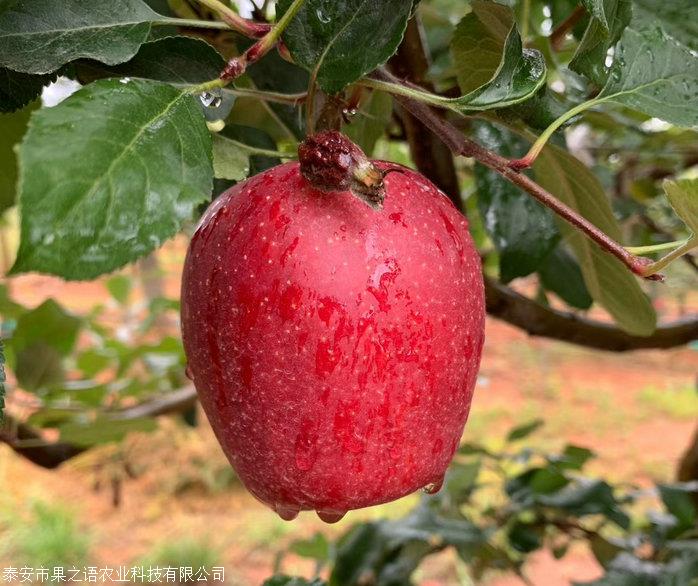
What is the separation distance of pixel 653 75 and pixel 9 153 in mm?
315

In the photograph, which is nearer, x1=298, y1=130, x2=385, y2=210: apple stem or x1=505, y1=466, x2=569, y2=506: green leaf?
x1=298, y1=130, x2=385, y2=210: apple stem

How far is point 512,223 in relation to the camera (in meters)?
0.51

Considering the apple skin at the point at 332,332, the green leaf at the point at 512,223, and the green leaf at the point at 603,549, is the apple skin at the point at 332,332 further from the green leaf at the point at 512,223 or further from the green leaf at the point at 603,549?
the green leaf at the point at 603,549

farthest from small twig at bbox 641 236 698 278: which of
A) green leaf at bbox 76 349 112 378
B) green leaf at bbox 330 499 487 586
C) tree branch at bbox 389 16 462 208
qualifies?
green leaf at bbox 76 349 112 378

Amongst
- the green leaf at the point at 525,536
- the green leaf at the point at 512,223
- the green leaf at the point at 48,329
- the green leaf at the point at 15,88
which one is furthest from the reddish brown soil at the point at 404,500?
the green leaf at the point at 15,88

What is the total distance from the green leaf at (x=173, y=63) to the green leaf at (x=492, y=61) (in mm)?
102

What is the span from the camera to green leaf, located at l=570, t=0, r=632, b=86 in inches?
11.8

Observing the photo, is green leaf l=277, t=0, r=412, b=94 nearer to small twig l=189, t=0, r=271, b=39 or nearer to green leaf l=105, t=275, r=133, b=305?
Result: small twig l=189, t=0, r=271, b=39

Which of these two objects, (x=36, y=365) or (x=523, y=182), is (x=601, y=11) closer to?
(x=523, y=182)

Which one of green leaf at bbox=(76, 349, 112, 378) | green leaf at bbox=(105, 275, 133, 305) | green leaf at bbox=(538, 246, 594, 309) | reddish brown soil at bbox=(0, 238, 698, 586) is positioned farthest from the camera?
reddish brown soil at bbox=(0, 238, 698, 586)

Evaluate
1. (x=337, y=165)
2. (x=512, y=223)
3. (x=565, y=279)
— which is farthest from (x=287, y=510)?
(x=565, y=279)

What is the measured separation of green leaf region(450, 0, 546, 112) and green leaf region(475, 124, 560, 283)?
4.8 inches

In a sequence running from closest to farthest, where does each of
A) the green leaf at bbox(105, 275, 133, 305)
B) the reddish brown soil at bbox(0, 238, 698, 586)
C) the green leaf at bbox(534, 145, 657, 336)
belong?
the green leaf at bbox(534, 145, 657, 336) → the green leaf at bbox(105, 275, 133, 305) → the reddish brown soil at bbox(0, 238, 698, 586)

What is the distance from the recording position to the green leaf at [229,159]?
1.13ft
